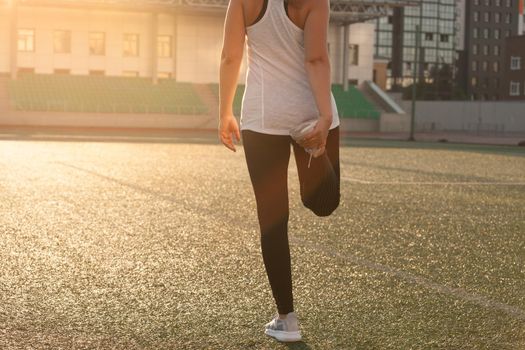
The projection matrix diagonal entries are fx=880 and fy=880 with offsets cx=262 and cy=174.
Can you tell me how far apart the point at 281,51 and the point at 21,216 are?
5611 mm

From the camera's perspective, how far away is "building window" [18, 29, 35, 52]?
49.1 metres

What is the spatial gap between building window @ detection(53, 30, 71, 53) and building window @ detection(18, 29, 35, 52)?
3.94 feet

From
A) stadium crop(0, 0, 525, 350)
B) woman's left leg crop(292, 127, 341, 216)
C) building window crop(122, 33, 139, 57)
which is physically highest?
building window crop(122, 33, 139, 57)

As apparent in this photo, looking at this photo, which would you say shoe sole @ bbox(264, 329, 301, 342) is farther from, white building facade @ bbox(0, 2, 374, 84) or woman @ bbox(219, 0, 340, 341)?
white building facade @ bbox(0, 2, 374, 84)

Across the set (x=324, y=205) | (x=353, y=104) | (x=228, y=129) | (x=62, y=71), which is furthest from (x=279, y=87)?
(x=353, y=104)

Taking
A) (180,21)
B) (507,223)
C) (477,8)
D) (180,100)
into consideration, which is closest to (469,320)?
(507,223)

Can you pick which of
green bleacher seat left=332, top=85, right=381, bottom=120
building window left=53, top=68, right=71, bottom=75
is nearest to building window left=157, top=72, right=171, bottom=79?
building window left=53, top=68, right=71, bottom=75

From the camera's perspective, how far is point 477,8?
139 metres

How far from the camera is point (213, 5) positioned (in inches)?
1890

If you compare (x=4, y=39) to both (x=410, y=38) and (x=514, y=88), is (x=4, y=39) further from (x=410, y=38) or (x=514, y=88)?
(x=410, y=38)

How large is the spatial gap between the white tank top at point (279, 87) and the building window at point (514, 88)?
102 metres

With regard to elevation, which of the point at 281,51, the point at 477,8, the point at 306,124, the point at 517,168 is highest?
the point at 477,8

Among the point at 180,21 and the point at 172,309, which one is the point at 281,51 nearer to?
the point at 172,309

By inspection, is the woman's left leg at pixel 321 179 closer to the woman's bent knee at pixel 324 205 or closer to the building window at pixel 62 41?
the woman's bent knee at pixel 324 205
